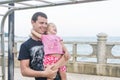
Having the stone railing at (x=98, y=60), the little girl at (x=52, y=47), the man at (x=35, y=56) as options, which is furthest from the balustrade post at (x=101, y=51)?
the man at (x=35, y=56)

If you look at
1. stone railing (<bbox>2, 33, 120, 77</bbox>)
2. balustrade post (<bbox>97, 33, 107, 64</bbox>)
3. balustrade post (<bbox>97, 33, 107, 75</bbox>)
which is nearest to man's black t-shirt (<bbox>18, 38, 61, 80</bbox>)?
stone railing (<bbox>2, 33, 120, 77</bbox>)

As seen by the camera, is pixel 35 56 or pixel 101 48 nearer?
pixel 35 56

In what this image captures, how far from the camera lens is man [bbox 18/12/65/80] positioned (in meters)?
4.04

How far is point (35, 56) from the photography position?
13.5ft

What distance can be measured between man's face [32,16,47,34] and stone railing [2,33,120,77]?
9.07 m

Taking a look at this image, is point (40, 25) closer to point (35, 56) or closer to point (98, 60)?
point (35, 56)

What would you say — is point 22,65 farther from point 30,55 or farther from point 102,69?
point 102,69

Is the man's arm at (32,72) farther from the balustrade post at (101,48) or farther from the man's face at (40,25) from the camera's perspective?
the balustrade post at (101,48)

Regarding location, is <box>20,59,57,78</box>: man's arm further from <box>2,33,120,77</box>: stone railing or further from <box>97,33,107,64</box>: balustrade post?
<box>97,33,107,64</box>: balustrade post

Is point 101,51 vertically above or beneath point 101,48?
beneath

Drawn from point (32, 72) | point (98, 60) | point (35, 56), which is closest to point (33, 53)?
point (35, 56)

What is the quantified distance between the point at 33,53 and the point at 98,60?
967cm

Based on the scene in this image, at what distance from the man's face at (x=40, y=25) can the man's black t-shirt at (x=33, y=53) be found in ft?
0.44

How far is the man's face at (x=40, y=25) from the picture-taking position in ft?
13.3
